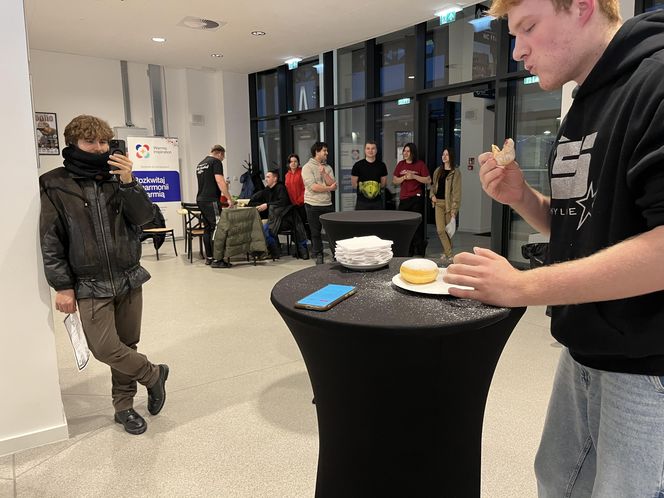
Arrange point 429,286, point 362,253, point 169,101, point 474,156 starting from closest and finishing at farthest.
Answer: point 429,286, point 362,253, point 474,156, point 169,101

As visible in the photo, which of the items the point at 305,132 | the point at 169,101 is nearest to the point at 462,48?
the point at 305,132

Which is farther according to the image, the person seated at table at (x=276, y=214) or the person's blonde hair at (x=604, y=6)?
the person seated at table at (x=276, y=214)

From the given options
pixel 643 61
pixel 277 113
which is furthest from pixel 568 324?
pixel 277 113

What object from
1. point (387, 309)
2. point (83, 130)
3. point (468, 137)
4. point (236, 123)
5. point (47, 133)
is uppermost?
point (236, 123)

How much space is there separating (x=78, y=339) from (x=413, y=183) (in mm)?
5325

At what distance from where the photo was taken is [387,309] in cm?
125

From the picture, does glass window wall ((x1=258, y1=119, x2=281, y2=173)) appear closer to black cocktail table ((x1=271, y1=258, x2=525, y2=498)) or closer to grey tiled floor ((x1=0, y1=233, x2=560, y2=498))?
grey tiled floor ((x1=0, y1=233, x2=560, y2=498))

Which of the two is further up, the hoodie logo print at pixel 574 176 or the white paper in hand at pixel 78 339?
the hoodie logo print at pixel 574 176

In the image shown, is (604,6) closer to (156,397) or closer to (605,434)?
(605,434)

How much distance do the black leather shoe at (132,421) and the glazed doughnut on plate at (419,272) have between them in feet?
6.23

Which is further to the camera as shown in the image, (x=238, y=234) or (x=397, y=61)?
(x=397, y=61)

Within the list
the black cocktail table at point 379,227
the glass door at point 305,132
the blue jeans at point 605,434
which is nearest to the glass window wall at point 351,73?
the glass door at point 305,132

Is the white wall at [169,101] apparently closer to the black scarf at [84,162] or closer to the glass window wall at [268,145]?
the glass window wall at [268,145]

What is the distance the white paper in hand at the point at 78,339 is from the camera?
7.52ft
